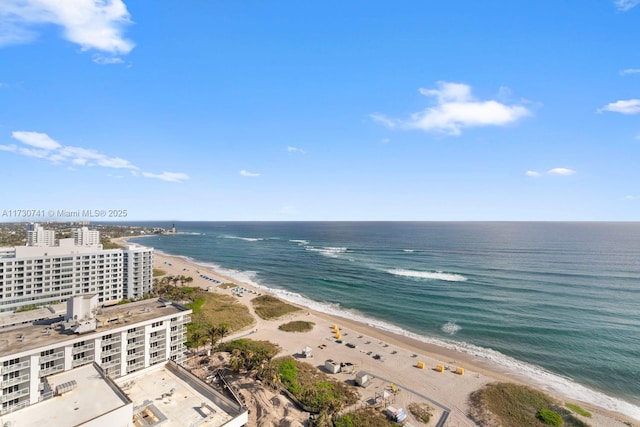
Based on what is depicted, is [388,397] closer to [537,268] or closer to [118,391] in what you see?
[118,391]

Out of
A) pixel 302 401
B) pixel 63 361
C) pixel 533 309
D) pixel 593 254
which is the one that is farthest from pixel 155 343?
pixel 593 254

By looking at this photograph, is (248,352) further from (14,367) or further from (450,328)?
(450,328)

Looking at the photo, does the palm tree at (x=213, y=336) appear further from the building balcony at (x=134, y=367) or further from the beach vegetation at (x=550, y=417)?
the beach vegetation at (x=550, y=417)

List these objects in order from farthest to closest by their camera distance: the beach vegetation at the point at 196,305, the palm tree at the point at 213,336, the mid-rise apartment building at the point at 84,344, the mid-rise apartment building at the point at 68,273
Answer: the beach vegetation at the point at 196,305
the mid-rise apartment building at the point at 68,273
the palm tree at the point at 213,336
the mid-rise apartment building at the point at 84,344

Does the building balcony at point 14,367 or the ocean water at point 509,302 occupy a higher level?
the building balcony at point 14,367

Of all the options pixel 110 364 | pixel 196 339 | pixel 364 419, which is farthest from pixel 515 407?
pixel 110 364

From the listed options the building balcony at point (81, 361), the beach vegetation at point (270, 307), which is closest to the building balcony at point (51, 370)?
the building balcony at point (81, 361)
